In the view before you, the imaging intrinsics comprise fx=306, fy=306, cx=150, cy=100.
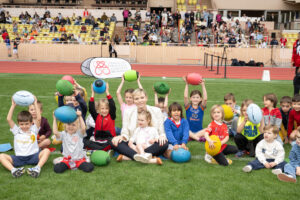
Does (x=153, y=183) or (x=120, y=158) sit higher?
(x=120, y=158)

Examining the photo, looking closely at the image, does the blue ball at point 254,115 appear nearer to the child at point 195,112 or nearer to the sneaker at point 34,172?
the child at point 195,112

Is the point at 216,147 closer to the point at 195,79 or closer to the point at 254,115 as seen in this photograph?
the point at 254,115

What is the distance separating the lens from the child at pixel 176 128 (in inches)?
229

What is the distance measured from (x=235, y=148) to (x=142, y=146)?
1745 millimetres

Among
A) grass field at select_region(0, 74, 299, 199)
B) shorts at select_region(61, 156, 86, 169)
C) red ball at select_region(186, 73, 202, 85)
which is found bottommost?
grass field at select_region(0, 74, 299, 199)

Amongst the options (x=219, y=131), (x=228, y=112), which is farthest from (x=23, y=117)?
(x=228, y=112)

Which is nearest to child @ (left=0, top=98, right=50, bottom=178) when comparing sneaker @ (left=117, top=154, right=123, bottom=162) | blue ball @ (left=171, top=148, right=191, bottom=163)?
sneaker @ (left=117, top=154, right=123, bottom=162)

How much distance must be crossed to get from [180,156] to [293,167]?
72.8 inches

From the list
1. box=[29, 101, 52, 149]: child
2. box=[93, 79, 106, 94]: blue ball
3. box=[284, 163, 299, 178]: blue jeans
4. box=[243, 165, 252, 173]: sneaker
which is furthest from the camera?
box=[93, 79, 106, 94]: blue ball

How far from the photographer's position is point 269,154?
5.28 m

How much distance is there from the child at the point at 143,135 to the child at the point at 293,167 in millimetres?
2192

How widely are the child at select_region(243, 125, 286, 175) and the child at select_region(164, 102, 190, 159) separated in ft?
4.25

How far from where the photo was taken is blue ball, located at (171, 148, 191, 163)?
5.45 m

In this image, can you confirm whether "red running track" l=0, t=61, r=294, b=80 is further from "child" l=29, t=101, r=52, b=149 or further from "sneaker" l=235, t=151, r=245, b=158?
"sneaker" l=235, t=151, r=245, b=158
